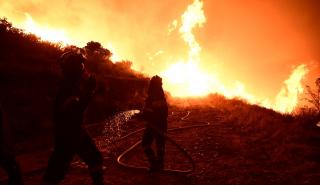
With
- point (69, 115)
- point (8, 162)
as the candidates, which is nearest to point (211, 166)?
point (69, 115)

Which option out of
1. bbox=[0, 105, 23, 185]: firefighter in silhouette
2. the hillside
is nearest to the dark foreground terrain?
the hillside

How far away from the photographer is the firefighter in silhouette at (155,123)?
8203mm

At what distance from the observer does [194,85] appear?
48.2 m

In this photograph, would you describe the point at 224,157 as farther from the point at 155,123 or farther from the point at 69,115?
the point at 69,115

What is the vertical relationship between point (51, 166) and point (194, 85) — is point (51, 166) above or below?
below

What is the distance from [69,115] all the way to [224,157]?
5296 mm

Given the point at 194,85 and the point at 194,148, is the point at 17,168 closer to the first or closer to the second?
the point at 194,148

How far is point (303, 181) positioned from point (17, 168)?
514 centimetres

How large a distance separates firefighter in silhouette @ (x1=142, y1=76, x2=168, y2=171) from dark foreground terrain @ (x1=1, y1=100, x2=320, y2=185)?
0.35 m

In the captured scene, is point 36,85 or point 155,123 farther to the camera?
point 36,85

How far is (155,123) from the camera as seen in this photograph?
828cm

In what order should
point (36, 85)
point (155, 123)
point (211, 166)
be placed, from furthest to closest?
point (36, 85) < point (211, 166) < point (155, 123)

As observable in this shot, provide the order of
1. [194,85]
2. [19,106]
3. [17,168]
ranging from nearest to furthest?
[17,168] < [19,106] < [194,85]

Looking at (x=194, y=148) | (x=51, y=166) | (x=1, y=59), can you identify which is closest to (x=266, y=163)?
(x=194, y=148)
